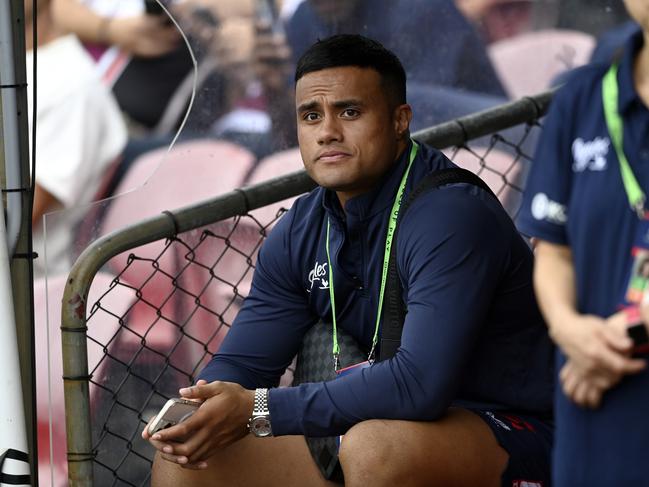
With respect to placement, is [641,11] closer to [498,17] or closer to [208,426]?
[208,426]

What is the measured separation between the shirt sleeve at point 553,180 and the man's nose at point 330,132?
104cm

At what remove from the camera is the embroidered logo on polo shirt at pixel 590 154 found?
2025 mm

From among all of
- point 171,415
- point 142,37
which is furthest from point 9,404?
point 142,37

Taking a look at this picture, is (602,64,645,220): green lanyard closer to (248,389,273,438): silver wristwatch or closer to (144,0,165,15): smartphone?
(248,389,273,438): silver wristwatch

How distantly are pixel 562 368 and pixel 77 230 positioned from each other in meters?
2.57

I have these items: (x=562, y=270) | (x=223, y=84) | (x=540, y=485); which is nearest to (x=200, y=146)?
(x=223, y=84)

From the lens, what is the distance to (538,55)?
16.4 feet

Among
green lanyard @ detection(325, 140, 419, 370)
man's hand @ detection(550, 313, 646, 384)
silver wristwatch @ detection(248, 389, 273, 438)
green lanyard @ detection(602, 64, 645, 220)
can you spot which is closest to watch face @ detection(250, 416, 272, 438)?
silver wristwatch @ detection(248, 389, 273, 438)

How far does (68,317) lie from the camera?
3084mm

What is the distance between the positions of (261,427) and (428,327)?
49 cm

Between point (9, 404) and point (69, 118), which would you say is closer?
point (9, 404)

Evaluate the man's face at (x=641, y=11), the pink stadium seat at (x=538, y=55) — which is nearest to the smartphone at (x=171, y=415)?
the man's face at (x=641, y=11)

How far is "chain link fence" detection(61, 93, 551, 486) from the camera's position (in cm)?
347

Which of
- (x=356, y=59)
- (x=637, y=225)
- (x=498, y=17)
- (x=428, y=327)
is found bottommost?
(x=428, y=327)
